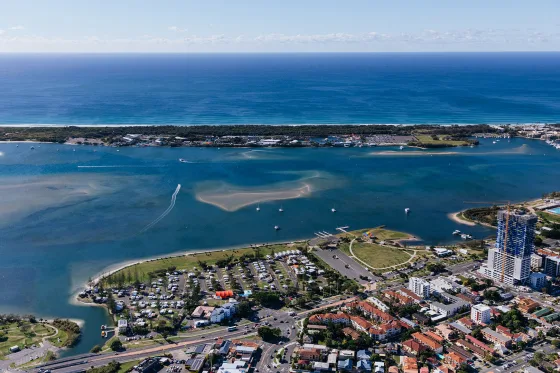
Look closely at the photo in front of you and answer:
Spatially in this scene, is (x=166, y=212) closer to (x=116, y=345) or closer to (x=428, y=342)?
(x=116, y=345)

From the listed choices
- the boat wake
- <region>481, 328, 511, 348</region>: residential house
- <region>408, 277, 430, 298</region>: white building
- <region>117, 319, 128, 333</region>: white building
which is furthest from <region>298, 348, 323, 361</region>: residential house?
the boat wake

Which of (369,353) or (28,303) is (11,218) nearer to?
(28,303)

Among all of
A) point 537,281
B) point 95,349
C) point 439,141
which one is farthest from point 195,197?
point 439,141

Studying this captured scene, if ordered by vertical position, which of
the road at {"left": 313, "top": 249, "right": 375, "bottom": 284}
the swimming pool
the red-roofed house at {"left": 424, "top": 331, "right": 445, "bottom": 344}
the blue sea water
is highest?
the blue sea water

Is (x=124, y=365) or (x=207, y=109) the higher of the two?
(x=207, y=109)

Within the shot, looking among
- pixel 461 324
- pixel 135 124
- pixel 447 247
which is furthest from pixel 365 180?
pixel 135 124

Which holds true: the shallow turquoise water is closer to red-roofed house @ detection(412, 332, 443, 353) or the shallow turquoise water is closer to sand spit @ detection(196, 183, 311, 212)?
sand spit @ detection(196, 183, 311, 212)

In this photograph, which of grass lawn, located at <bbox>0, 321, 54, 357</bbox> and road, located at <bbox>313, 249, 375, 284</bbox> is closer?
grass lawn, located at <bbox>0, 321, 54, 357</bbox>
